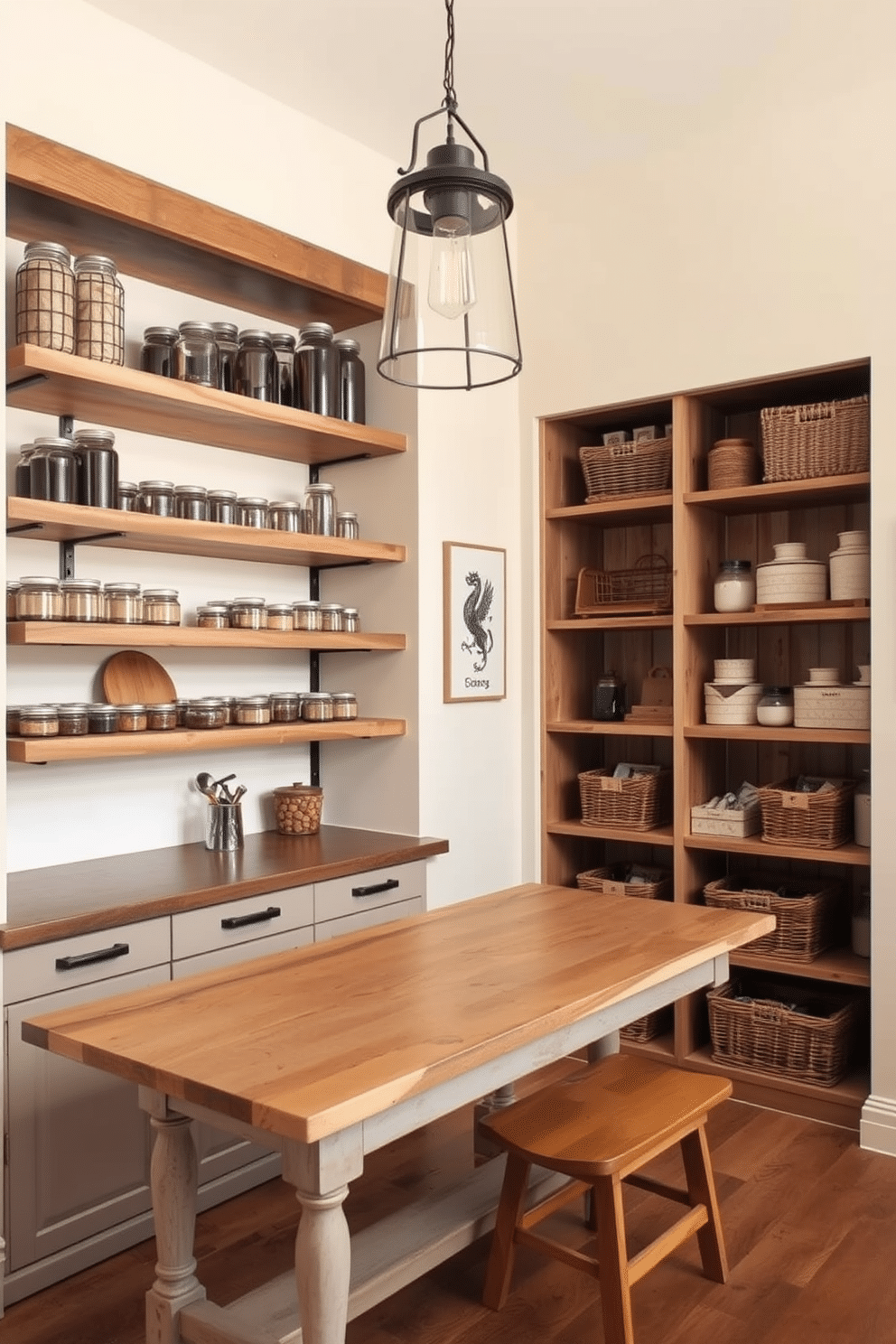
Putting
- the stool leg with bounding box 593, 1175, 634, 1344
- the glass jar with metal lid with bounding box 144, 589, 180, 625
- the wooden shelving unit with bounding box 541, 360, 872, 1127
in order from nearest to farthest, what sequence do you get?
the stool leg with bounding box 593, 1175, 634, 1344
the glass jar with metal lid with bounding box 144, 589, 180, 625
the wooden shelving unit with bounding box 541, 360, 872, 1127

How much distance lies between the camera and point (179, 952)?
2.72 meters

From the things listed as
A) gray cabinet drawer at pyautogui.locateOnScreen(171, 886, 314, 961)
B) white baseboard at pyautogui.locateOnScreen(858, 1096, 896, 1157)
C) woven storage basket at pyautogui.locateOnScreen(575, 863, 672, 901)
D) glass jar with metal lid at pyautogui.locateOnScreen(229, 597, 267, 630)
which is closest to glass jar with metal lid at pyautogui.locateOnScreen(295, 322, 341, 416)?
glass jar with metal lid at pyautogui.locateOnScreen(229, 597, 267, 630)

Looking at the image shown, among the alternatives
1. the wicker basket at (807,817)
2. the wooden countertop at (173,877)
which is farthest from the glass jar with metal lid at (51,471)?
the wicker basket at (807,817)

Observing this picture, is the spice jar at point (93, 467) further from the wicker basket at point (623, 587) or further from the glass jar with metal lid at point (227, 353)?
the wicker basket at point (623, 587)

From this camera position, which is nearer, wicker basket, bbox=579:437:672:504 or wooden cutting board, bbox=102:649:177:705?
wooden cutting board, bbox=102:649:177:705

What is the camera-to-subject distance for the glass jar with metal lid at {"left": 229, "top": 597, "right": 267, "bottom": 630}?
3238mm

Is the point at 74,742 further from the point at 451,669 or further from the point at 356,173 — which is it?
the point at 356,173

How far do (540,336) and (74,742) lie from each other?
88.5 inches

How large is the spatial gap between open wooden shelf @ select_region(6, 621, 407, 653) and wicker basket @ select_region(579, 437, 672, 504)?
92cm

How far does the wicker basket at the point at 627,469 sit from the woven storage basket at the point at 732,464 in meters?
0.19

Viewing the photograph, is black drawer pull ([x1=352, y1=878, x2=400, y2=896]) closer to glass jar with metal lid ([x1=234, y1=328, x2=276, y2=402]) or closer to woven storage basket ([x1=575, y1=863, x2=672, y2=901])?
woven storage basket ([x1=575, y1=863, x2=672, y2=901])

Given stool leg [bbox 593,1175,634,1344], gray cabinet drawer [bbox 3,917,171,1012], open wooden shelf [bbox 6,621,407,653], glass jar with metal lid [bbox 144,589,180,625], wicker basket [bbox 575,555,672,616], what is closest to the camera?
stool leg [bbox 593,1175,634,1344]

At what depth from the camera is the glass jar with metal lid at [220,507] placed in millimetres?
3176

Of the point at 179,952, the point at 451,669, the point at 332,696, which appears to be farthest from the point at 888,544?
the point at 179,952
